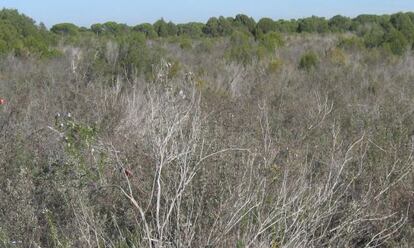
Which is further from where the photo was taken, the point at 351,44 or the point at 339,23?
the point at 339,23

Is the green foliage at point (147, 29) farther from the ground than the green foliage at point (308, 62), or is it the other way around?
the green foliage at point (308, 62)

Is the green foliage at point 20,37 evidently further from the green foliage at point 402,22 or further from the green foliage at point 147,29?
the green foliage at point 402,22

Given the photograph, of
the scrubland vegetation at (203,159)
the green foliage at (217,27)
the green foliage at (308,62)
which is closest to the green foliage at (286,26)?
the green foliage at (217,27)

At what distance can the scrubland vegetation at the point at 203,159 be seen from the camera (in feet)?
12.8

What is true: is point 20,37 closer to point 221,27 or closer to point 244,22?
point 221,27

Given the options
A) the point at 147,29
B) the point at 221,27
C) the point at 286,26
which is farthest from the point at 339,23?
the point at 147,29

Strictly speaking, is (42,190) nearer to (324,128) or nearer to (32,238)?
(32,238)

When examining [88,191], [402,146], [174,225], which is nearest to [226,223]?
[174,225]

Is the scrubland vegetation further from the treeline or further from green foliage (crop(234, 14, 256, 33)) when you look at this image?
green foliage (crop(234, 14, 256, 33))

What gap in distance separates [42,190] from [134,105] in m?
3.03

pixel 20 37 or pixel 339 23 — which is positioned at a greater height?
pixel 20 37

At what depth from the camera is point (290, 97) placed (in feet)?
36.8

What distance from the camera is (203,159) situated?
13.4ft

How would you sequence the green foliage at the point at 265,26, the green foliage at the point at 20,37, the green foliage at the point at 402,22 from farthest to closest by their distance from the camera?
the green foliage at the point at 265,26, the green foliage at the point at 402,22, the green foliage at the point at 20,37
